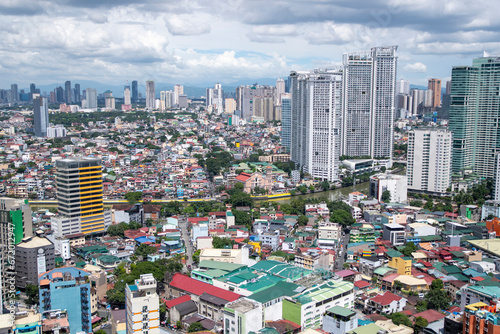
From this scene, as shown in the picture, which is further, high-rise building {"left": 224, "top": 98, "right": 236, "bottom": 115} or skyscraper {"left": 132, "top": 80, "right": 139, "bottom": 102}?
skyscraper {"left": 132, "top": 80, "right": 139, "bottom": 102}

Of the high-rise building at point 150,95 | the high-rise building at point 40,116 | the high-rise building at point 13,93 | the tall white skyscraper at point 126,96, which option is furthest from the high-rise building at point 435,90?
the high-rise building at point 13,93

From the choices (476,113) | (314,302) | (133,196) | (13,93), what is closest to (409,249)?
(314,302)

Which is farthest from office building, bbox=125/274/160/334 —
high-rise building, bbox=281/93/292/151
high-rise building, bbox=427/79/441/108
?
high-rise building, bbox=427/79/441/108

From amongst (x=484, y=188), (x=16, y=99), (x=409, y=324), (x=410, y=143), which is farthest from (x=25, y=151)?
(x=16, y=99)

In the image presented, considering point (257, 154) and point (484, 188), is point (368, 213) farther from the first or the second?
point (257, 154)

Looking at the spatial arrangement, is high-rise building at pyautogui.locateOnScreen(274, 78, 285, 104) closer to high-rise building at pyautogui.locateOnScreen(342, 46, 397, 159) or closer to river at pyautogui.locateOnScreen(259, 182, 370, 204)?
high-rise building at pyautogui.locateOnScreen(342, 46, 397, 159)

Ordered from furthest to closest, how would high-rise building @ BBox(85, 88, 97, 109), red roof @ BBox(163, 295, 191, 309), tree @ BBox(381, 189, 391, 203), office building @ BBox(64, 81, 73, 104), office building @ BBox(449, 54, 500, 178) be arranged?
office building @ BBox(64, 81, 73, 104) → high-rise building @ BBox(85, 88, 97, 109) → office building @ BBox(449, 54, 500, 178) → tree @ BBox(381, 189, 391, 203) → red roof @ BBox(163, 295, 191, 309)

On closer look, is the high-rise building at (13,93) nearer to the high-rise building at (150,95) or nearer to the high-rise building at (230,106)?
the high-rise building at (150,95)

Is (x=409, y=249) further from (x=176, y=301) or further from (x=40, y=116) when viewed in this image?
(x=40, y=116)
